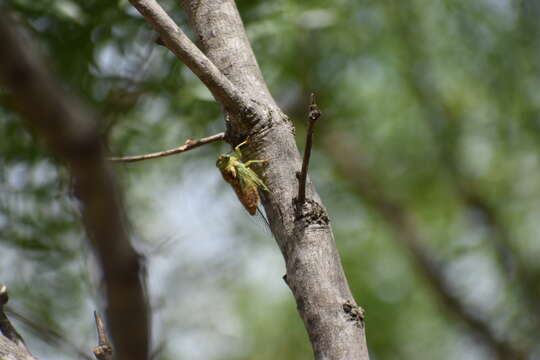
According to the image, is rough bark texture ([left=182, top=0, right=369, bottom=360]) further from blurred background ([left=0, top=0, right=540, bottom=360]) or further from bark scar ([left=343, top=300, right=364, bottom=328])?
blurred background ([left=0, top=0, right=540, bottom=360])

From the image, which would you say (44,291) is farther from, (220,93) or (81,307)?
(220,93)

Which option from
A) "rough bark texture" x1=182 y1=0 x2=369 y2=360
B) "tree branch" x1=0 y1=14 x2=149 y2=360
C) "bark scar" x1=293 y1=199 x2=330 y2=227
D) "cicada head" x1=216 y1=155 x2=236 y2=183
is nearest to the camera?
"tree branch" x1=0 y1=14 x2=149 y2=360

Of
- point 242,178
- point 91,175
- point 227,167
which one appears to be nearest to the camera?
point 91,175

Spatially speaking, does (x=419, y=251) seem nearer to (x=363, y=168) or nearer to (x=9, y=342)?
(x=363, y=168)

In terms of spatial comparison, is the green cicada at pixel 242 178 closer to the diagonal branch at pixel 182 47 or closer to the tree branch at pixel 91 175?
the diagonal branch at pixel 182 47

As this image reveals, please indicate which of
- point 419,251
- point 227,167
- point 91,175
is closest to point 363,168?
point 419,251

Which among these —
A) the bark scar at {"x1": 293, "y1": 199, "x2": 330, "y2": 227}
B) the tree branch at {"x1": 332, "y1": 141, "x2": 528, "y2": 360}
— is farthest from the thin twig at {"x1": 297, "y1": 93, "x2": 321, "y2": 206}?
the tree branch at {"x1": 332, "y1": 141, "x2": 528, "y2": 360}
